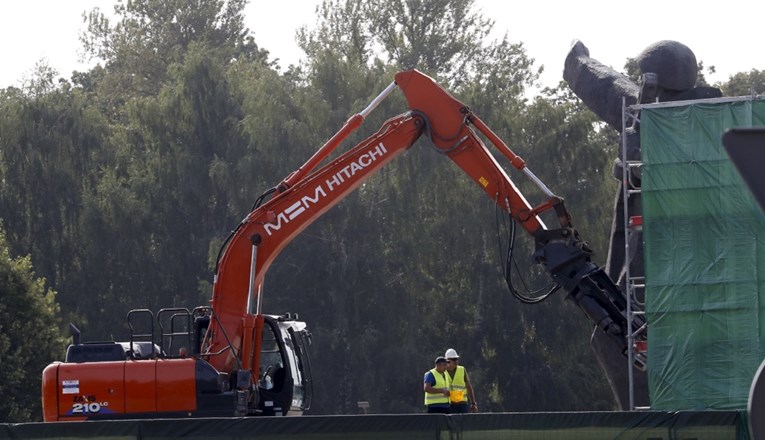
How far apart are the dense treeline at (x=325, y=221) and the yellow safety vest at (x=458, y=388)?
20310mm

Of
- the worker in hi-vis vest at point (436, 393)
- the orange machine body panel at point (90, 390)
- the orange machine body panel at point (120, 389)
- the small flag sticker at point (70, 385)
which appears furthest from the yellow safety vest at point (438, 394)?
the small flag sticker at point (70, 385)

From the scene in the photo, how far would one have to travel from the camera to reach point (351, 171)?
16.8 meters

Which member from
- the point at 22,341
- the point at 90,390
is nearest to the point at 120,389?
the point at 90,390

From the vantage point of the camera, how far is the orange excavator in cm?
1497

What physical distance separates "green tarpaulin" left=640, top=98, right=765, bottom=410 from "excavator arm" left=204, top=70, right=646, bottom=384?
2005 mm

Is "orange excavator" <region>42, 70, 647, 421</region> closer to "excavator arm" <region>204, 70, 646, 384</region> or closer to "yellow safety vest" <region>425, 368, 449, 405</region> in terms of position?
"excavator arm" <region>204, 70, 646, 384</region>

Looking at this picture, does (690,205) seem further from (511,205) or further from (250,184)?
(250,184)

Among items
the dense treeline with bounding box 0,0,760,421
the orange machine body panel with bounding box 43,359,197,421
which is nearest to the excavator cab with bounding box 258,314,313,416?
the orange machine body panel with bounding box 43,359,197,421

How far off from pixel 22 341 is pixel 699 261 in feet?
54.0

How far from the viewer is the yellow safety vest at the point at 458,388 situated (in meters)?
16.5

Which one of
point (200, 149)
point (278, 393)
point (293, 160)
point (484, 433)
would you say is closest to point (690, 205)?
point (278, 393)

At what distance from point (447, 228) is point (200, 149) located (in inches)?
321

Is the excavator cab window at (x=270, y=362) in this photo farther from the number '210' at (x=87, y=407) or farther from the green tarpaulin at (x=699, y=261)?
the green tarpaulin at (x=699, y=261)

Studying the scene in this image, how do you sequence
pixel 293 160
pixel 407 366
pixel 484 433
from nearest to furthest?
pixel 484 433
pixel 407 366
pixel 293 160
